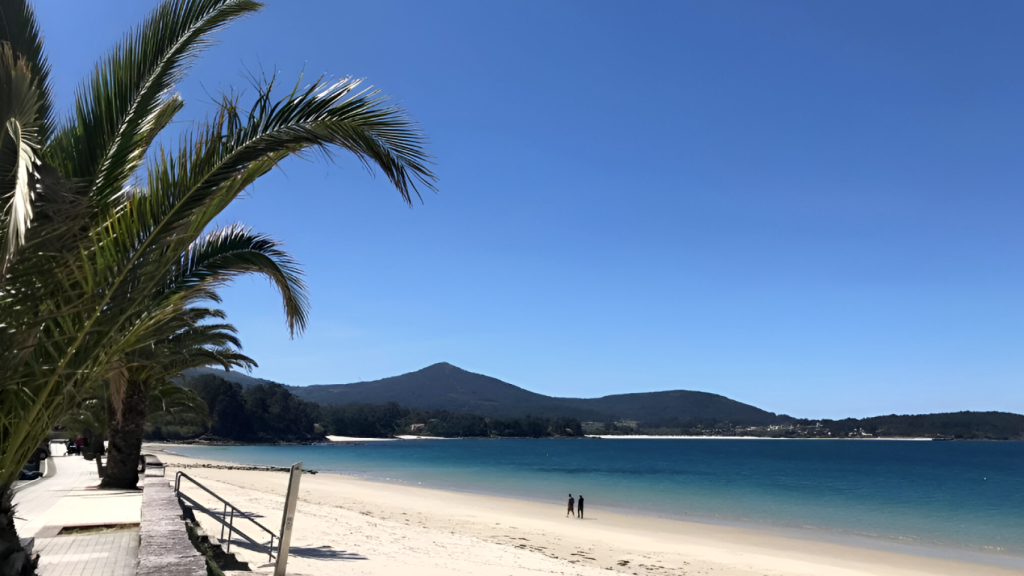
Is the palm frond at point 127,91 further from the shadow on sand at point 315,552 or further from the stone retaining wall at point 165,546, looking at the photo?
the shadow on sand at point 315,552

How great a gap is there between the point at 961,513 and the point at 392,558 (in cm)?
3753

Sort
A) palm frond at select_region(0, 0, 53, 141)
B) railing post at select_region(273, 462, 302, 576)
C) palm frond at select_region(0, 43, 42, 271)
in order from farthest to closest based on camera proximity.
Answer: railing post at select_region(273, 462, 302, 576), palm frond at select_region(0, 0, 53, 141), palm frond at select_region(0, 43, 42, 271)

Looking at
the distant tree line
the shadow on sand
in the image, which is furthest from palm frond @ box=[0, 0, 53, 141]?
the distant tree line

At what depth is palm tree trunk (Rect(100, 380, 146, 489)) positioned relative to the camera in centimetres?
1564

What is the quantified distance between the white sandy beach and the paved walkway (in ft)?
5.95

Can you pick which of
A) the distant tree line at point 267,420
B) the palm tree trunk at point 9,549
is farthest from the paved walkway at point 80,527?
the distant tree line at point 267,420

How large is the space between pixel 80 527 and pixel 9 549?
696 centimetres

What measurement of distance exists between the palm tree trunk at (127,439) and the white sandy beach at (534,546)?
316 centimetres

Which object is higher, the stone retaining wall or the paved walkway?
the stone retaining wall

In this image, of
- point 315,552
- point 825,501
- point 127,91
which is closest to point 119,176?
point 127,91

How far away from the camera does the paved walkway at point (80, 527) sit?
310 inches

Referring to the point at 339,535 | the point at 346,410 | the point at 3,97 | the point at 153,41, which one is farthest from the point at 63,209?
the point at 346,410

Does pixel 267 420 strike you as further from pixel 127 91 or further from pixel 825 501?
pixel 127 91

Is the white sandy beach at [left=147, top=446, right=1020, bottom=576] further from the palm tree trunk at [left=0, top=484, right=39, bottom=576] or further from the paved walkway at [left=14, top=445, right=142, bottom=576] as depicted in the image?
the palm tree trunk at [left=0, top=484, right=39, bottom=576]
